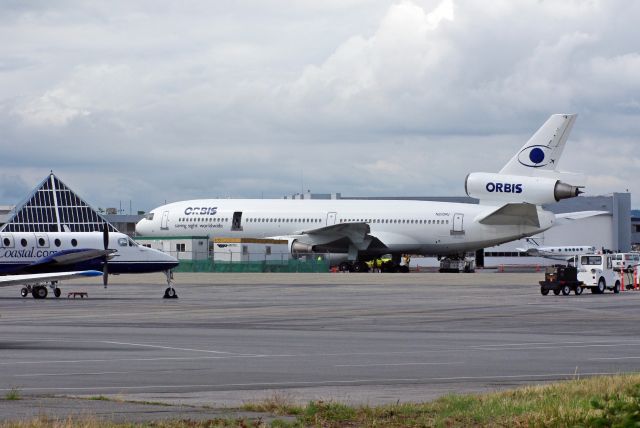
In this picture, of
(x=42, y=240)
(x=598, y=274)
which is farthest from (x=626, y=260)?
(x=42, y=240)

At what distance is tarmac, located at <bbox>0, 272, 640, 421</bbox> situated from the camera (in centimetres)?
1722

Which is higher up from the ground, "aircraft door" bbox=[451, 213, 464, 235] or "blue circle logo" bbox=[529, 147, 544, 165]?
"blue circle logo" bbox=[529, 147, 544, 165]

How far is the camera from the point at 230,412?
14523mm

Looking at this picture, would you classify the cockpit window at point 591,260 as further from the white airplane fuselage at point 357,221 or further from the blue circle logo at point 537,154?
the blue circle logo at point 537,154

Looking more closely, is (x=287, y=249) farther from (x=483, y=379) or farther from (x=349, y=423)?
(x=349, y=423)

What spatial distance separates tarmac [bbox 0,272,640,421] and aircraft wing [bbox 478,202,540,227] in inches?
1418

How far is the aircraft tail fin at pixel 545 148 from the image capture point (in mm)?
90938

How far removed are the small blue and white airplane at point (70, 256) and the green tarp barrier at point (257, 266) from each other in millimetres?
35148

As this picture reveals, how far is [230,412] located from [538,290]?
166ft

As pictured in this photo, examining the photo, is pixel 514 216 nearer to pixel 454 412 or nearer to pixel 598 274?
pixel 598 274

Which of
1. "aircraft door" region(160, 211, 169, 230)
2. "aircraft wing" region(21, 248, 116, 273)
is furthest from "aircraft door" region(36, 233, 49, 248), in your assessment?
"aircraft door" region(160, 211, 169, 230)

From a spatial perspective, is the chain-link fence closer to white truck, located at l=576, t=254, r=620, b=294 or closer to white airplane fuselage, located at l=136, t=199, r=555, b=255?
white airplane fuselage, located at l=136, t=199, r=555, b=255

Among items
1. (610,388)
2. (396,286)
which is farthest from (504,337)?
(396,286)

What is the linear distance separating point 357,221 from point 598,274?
37537mm
